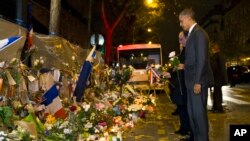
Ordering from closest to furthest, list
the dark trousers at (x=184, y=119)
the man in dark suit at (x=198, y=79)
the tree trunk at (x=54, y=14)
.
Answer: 1. the man in dark suit at (x=198, y=79)
2. the dark trousers at (x=184, y=119)
3. the tree trunk at (x=54, y=14)

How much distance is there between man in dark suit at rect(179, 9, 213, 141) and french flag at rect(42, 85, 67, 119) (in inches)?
91.4

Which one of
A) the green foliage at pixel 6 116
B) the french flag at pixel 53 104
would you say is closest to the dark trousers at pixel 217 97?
the french flag at pixel 53 104

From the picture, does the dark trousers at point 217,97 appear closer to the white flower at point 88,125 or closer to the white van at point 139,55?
the white flower at point 88,125

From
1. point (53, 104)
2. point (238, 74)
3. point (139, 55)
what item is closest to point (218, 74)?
point (53, 104)

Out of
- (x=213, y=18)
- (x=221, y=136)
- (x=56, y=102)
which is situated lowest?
(x=221, y=136)

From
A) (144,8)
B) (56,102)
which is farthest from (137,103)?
(144,8)

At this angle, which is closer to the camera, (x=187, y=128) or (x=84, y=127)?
(x=84, y=127)

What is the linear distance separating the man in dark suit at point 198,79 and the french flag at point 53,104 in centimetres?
232

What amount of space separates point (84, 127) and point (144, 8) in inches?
1126

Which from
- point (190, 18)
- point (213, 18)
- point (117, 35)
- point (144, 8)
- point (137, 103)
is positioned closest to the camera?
point (190, 18)

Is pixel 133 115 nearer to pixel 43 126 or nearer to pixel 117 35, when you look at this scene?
pixel 43 126

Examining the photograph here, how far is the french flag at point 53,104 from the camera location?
847cm

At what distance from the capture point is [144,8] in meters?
35.1

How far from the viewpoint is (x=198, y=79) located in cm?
707
